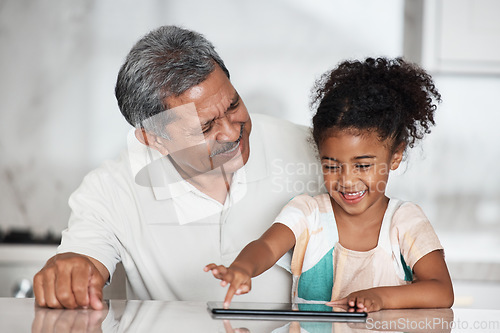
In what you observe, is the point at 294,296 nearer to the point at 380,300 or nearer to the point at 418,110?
the point at 380,300

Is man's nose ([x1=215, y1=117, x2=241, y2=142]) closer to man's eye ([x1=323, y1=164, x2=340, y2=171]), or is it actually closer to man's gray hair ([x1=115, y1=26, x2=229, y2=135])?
man's gray hair ([x1=115, y1=26, x2=229, y2=135])

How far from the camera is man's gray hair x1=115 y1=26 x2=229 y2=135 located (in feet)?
4.31

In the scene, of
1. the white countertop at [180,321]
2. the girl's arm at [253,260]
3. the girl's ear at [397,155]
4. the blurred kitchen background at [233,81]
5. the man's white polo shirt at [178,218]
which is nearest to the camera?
the white countertop at [180,321]

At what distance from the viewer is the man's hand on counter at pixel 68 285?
0.93 meters

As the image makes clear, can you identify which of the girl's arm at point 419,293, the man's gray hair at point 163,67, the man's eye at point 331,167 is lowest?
the girl's arm at point 419,293

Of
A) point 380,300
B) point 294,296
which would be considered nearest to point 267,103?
point 294,296

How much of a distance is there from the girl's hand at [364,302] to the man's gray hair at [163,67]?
2.00 ft

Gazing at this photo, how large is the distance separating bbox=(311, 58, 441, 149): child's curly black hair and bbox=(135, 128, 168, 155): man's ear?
399 mm

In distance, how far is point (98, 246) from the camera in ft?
4.15

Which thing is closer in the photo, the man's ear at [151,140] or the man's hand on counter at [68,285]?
the man's hand on counter at [68,285]

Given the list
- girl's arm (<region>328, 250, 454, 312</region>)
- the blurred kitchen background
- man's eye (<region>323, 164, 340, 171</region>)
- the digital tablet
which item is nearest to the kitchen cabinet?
the blurred kitchen background

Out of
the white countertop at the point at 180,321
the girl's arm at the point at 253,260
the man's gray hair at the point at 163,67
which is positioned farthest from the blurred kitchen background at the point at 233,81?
the white countertop at the point at 180,321

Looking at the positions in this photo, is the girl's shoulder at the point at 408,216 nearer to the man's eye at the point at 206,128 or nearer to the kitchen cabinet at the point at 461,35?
the man's eye at the point at 206,128

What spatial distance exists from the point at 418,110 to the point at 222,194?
20.2 inches
